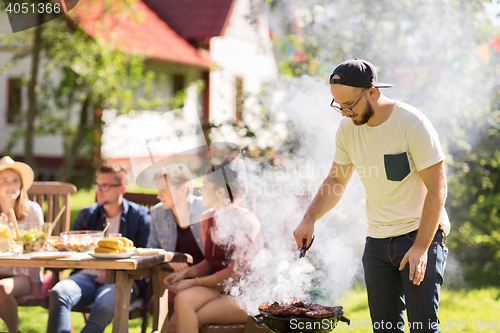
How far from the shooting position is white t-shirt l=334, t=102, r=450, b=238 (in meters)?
2.37

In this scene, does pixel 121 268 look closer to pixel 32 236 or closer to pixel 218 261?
pixel 218 261

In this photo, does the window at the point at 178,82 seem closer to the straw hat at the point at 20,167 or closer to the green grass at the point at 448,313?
the green grass at the point at 448,313

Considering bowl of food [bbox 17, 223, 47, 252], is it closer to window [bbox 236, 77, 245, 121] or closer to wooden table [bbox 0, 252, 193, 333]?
wooden table [bbox 0, 252, 193, 333]

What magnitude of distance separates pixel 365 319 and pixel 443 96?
2.82m

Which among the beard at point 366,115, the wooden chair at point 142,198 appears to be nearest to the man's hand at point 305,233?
the beard at point 366,115

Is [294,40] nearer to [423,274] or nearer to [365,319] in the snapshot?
[365,319]

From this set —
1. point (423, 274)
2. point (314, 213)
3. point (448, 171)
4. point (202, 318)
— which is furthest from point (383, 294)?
point (448, 171)

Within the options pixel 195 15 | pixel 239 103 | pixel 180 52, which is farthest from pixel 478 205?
pixel 195 15

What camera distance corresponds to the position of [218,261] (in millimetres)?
3217

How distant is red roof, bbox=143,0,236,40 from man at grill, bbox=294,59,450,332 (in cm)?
1404

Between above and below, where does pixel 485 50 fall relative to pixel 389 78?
above

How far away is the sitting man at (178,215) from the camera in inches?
144

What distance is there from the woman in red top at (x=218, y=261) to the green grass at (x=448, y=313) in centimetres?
116

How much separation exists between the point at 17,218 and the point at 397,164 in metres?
2.89
